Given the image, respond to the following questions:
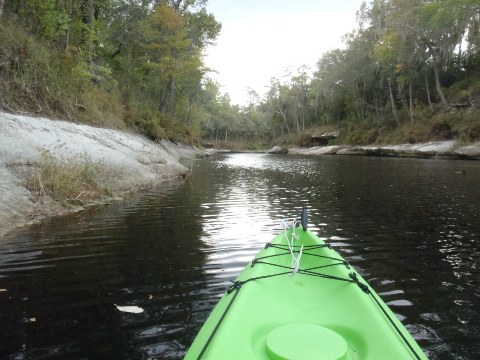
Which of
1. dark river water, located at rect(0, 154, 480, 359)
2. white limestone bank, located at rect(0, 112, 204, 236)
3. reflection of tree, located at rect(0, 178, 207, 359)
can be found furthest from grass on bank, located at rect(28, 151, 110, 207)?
reflection of tree, located at rect(0, 178, 207, 359)

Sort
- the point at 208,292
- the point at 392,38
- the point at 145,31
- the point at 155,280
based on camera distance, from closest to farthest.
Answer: the point at 208,292
the point at 155,280
the point at 145,31
the point at 392,38

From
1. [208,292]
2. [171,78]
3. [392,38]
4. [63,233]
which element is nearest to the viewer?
[208,292]

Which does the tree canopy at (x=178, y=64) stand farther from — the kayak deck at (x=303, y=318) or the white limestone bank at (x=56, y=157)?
the kayak deck at (x=303, y=318)

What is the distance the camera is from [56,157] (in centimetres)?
924

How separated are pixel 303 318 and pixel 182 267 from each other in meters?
2.51

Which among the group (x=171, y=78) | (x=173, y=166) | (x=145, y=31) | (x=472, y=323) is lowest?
(x=472, y=323)

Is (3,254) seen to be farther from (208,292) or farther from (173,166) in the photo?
(173,166)

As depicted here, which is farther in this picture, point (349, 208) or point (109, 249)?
point (349, 208)

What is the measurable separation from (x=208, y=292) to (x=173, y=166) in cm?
1342

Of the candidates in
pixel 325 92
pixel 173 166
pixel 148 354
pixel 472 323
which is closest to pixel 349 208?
pixel 472 323

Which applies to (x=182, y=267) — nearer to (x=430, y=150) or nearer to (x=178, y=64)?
(x=178, y=64)

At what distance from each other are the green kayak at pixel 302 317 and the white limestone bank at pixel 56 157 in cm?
527

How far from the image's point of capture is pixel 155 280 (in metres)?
4.57

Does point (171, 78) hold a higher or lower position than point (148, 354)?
higher
